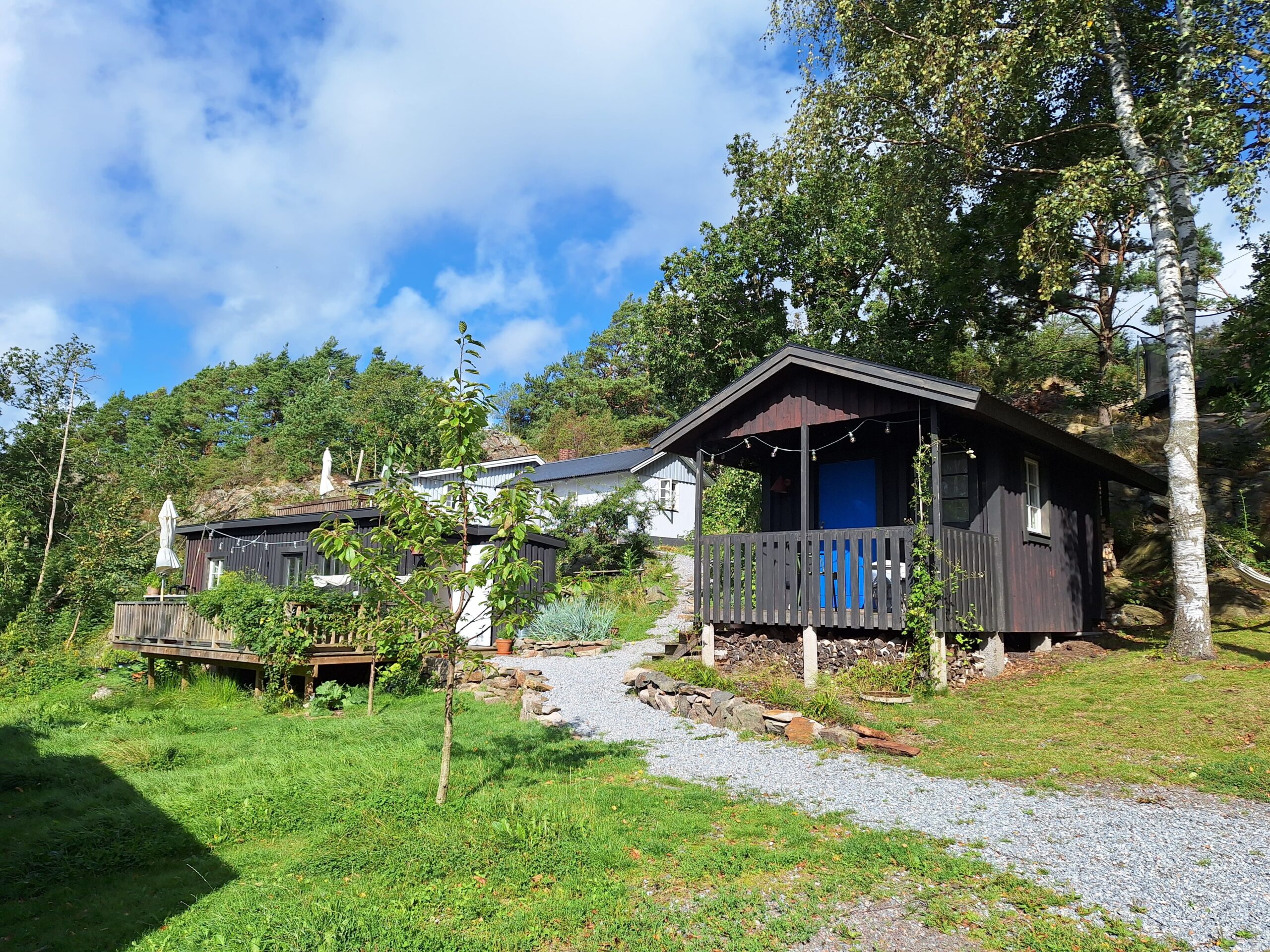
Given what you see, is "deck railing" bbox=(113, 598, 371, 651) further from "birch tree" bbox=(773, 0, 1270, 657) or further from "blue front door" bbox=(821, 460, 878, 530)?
"birch tree" bbox=(773, 0, 1270, 657)

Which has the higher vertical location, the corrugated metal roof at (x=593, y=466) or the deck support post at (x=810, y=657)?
the corrugated metal roof at (x=593, y=466)

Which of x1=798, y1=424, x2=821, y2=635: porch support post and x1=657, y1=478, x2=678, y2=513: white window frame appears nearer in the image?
x1=798, y1=424, x2=821, y2=635: porch support post

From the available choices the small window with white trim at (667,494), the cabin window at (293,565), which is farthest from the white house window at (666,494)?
the cabin window at (293,565)

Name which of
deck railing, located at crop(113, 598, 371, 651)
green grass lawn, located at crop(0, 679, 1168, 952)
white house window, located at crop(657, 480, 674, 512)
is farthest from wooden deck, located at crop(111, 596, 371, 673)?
white house window, located at crop(657, 480, 674, 512)

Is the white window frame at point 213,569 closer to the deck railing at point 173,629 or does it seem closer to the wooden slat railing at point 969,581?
the deck railing at point 173,629

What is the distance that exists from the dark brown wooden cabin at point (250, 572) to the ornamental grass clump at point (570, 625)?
104 centimetres

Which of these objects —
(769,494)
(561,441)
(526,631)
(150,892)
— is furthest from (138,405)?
(150,892)

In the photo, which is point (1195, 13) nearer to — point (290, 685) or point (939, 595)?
point (939, 595)

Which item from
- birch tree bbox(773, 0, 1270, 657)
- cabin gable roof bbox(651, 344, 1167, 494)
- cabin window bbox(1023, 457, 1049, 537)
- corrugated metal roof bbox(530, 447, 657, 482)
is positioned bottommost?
cabin window bbox(1023, 457, 1049, 537)

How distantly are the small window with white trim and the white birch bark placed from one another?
734 inches

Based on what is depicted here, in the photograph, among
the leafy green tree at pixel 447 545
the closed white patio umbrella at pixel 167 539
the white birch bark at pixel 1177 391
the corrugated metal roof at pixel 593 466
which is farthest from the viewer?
the corrugated metal roof at pixel 593 466

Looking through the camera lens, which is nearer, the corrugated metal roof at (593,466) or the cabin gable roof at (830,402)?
the cabin gable roof at (830,402)

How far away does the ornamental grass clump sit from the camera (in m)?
15.9

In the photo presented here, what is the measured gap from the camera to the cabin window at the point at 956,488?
10.8 m
